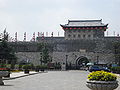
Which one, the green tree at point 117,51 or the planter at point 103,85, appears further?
the green tree at point 117,51

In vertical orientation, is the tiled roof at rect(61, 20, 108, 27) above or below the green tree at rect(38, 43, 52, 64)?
above

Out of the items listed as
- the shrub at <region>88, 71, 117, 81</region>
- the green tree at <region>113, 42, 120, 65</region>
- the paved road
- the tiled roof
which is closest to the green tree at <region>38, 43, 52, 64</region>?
the tiled roof

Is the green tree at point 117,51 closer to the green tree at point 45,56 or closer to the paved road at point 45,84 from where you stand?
the green tree at point 45,56

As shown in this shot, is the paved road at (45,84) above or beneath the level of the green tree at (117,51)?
beneath

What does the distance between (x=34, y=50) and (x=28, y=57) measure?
1.94m

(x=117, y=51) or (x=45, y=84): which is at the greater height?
(x=117, y=51)

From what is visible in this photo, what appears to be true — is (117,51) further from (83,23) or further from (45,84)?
(45,84)

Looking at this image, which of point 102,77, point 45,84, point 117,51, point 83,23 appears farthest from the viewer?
point 83,23

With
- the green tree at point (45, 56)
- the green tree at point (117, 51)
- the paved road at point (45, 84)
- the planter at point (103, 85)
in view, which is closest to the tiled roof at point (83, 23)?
the green tree at point (117, 51)

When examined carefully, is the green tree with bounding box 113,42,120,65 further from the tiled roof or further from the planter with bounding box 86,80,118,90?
the planter with bounding box 86,80,118,90

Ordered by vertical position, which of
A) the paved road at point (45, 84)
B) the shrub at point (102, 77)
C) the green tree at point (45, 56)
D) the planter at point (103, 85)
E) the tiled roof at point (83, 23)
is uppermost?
the tiled roof at point (83, 23)

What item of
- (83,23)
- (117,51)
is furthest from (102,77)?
(83,23)

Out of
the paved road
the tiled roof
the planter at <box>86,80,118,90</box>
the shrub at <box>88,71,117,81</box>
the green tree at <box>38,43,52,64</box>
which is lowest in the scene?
the paved road

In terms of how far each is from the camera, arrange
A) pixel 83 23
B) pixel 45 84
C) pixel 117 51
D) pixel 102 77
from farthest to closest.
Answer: pixel 83 23 < pixel 117 51 < pixel 45 84 < pixel 102 77
